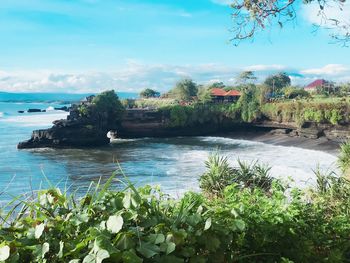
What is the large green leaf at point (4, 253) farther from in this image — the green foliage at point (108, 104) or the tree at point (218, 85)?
the tree at point (218, 85)

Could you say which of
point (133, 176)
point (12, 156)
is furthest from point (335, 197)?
point (12, 156)

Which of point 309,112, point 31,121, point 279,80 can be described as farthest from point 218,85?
point 309,112

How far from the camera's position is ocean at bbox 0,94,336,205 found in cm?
2000

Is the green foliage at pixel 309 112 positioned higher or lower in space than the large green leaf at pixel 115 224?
lower

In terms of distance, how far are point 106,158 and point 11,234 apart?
1089 inches

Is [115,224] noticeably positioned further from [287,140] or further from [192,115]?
[192,115]

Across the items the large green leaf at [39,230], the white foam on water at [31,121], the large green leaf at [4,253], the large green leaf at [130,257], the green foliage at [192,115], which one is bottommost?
the white foam on water at [31,121]

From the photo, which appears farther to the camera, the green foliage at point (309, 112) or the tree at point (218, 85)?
the tree at point (218, 85)

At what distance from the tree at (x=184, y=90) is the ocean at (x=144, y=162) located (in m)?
23.9

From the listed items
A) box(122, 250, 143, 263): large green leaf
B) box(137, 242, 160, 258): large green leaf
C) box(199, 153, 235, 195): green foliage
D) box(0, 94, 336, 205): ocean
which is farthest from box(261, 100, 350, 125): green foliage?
box(122, 250, 143, 263): large green leaf

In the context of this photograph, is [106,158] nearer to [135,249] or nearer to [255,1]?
[255,1]

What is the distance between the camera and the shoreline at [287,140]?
29.9 m

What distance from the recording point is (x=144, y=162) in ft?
86.9

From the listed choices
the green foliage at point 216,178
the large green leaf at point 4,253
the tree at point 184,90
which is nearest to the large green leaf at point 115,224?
the large green leaf at point 4,253
